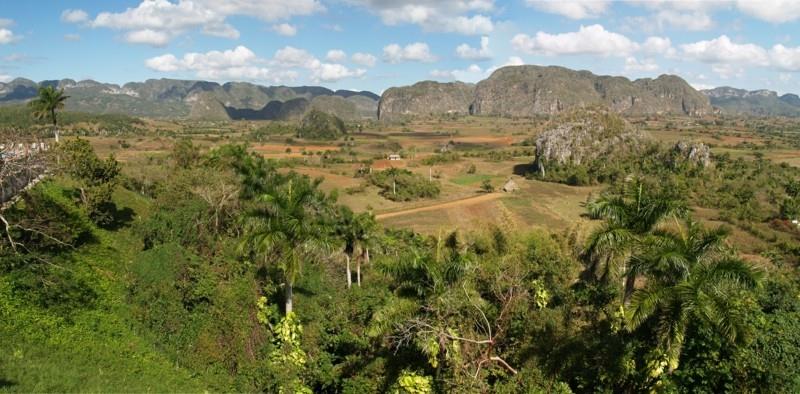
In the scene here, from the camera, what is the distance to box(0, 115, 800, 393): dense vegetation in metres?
11.5

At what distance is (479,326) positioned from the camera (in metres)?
15.4

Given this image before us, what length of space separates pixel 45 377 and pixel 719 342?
15.9 meters

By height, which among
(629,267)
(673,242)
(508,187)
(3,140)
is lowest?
(508,187)

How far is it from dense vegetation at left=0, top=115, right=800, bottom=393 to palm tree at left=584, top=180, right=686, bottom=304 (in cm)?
6

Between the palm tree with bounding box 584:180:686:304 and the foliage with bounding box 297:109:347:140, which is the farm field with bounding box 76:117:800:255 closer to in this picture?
the palm tree with bounding box 584:180:686:304

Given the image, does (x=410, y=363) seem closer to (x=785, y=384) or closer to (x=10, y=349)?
(x=785, y=384)

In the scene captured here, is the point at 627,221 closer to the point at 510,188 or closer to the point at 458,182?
the point at 510,188

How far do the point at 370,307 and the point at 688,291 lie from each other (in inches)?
453

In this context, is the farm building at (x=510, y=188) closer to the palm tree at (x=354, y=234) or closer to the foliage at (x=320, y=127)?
the palm tree at (x=354, y=234)

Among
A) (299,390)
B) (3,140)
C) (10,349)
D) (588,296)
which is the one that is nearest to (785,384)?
(588,296)

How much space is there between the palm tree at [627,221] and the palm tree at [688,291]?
1726 mm

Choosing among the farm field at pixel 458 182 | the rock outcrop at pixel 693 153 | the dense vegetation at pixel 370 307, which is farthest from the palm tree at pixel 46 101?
the rock outcrop at pixel 693 153

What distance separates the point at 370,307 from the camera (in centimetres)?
1958

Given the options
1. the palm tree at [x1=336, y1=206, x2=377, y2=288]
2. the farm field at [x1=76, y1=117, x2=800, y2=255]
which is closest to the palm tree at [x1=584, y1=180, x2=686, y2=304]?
the farm field at [x1=76, y1=117, x2=800, y2=255]
